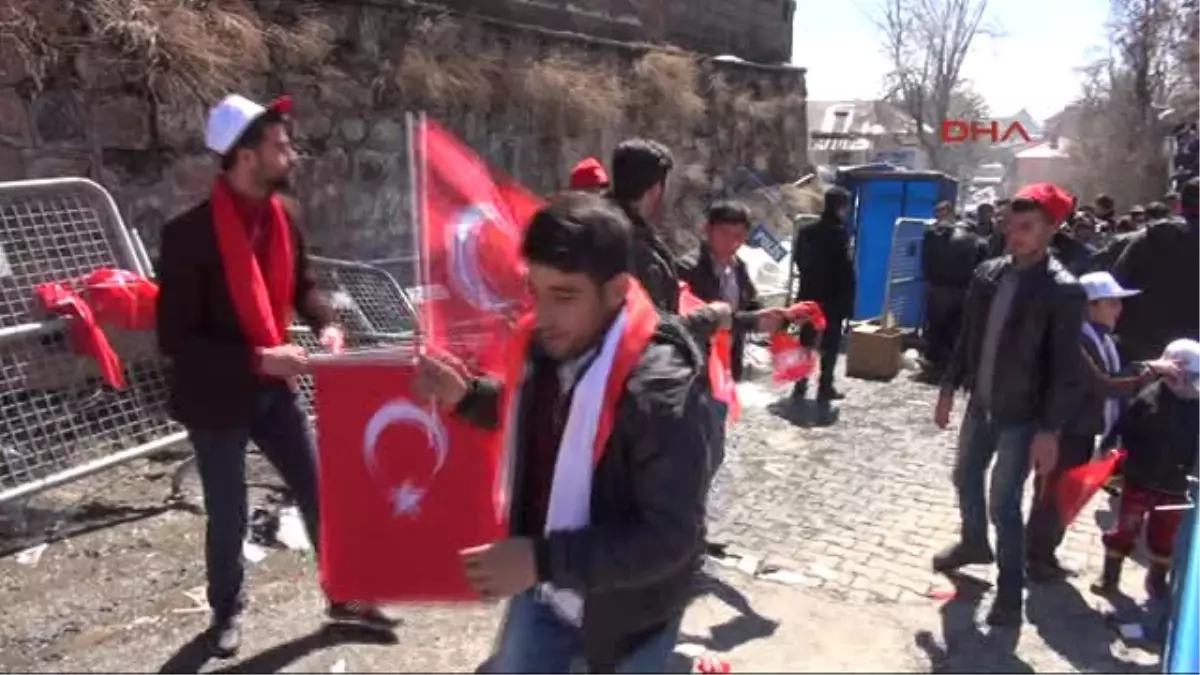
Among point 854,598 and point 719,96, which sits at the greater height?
point 719,96

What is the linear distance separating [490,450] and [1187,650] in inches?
69.8

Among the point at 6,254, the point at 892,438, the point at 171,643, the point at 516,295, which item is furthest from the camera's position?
the point at 892,438

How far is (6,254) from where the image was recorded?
4.85 m

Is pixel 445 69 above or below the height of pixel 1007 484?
above

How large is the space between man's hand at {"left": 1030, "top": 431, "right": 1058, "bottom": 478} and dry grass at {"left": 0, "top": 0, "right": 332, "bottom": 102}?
5446 mm

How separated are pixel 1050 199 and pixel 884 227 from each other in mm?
8023

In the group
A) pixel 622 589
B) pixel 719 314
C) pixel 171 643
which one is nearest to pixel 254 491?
pixel 171 643

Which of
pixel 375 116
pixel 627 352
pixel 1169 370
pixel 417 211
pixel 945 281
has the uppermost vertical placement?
pixel 375 116

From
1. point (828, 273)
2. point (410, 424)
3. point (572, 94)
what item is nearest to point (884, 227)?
point (828, 273)

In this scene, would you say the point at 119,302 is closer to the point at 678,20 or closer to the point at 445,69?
the point at 445,69

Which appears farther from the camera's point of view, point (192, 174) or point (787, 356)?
point (192, 174)

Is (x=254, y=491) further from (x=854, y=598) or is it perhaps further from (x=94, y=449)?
(x=854, y=598)

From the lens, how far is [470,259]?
2352 millimetres

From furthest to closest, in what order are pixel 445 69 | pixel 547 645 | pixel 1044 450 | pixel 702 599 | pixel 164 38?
pixel 445 69 → pixel 164 38 → pixel 702 599 → pixel 1044 450 → pixel 547 645
